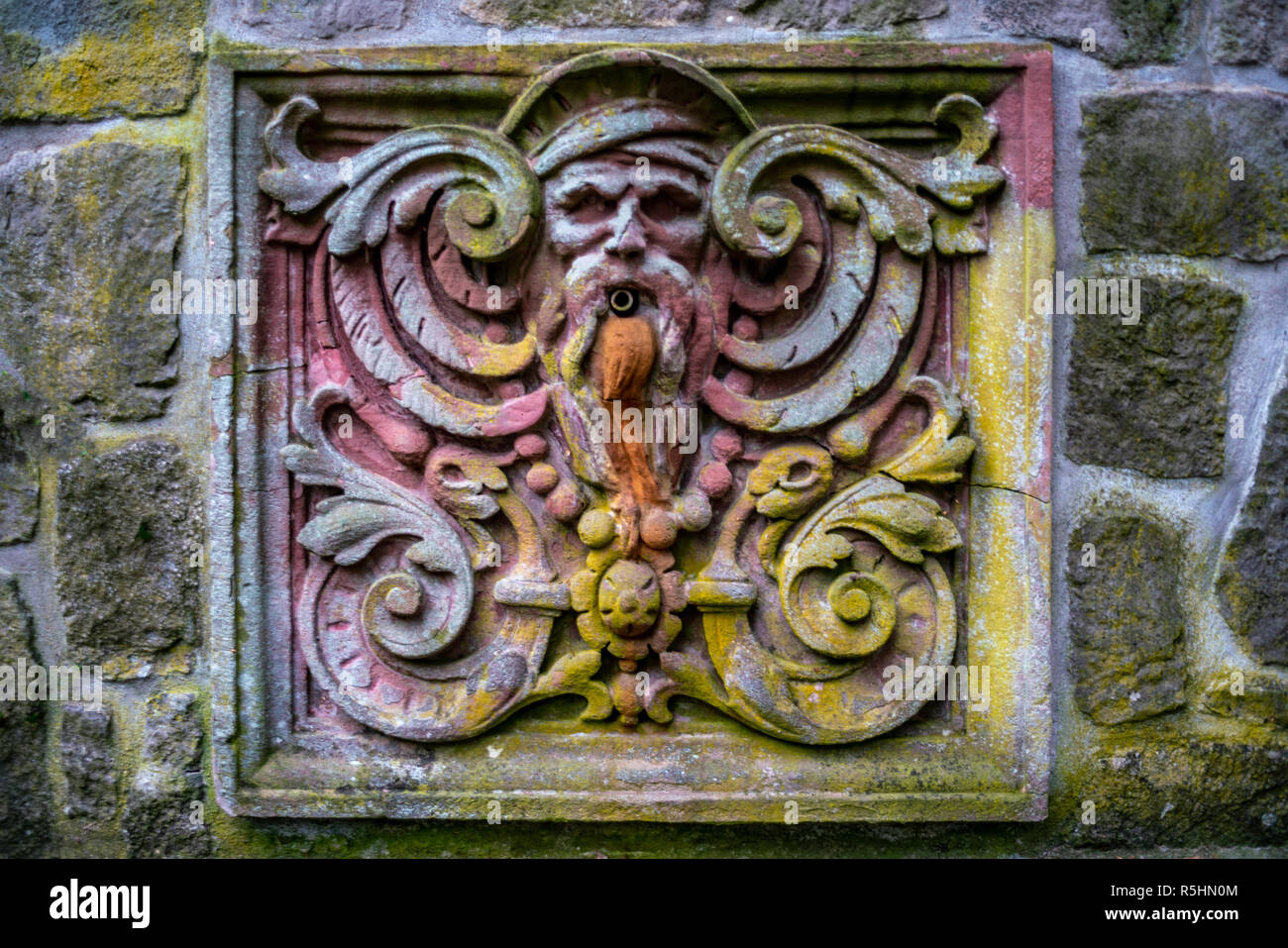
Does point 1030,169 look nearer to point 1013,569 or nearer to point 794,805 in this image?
point 1013,569

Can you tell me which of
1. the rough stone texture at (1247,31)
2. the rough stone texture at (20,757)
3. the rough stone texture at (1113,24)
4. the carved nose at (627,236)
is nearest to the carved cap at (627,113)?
the carved nose at (627,236)

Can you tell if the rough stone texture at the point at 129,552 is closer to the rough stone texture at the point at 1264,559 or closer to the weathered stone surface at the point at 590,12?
the weathered stone surface at the point at 590,12

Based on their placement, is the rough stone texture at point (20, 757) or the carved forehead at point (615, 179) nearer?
the carved forehead at point (615, 179)

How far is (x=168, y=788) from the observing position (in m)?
1.70

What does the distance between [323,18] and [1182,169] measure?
58.0 inches

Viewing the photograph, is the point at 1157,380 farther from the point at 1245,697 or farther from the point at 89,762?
the point at 89,762

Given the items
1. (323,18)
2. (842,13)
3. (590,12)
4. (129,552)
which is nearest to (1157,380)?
(842,13)

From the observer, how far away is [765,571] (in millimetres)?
1683

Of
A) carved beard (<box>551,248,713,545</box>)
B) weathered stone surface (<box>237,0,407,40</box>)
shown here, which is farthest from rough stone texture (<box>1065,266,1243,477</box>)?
weathered stone surface (<box>237,0,407,40</box>)

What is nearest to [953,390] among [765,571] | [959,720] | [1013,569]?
[1013,569]

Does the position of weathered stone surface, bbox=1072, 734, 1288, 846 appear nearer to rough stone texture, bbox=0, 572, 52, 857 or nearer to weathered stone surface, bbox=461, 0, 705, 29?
weathered stone surface, bbox=461, 0, 705, 29

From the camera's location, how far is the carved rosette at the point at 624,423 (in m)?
1.61

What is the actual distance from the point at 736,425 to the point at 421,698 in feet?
2.36

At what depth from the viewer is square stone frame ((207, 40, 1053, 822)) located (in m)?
1.62
